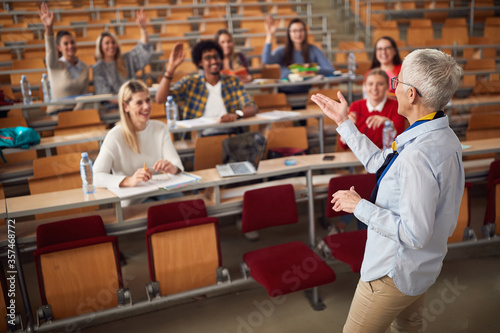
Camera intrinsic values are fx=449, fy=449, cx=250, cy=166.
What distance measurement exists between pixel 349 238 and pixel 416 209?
1.28 m

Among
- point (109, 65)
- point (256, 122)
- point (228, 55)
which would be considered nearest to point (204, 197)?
point (256, 122)

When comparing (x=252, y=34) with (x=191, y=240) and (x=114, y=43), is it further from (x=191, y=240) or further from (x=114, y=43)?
(x=191, y=240)

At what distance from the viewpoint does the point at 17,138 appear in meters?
3.01

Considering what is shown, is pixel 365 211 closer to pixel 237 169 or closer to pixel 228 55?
pixel 237 169

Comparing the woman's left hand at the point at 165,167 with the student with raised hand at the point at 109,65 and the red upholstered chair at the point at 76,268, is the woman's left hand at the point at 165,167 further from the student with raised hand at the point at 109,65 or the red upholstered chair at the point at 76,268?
the student with raised hand at the point at 109,65

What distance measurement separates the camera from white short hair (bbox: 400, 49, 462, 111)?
1.19 m

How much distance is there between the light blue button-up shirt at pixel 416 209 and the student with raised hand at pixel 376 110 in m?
1.71

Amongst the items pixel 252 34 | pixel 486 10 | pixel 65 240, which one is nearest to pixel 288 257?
pixel 65 240

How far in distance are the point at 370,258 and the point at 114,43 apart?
3.66 meters

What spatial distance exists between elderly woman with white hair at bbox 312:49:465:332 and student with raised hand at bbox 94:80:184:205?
4.74 feet

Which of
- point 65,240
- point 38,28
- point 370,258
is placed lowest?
point 65,240

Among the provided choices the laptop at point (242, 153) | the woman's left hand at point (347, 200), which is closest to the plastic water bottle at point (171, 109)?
the laptop at point (242, 153)

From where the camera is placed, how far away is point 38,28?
260 inches

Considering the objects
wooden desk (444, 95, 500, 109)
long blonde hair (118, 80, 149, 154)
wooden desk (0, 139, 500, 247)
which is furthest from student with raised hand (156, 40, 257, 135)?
wooden desk (444, 95, 500, 109)
